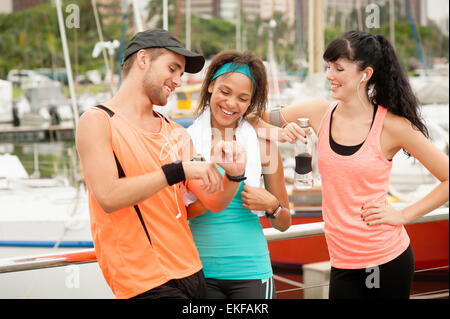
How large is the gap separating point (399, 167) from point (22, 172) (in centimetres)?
439

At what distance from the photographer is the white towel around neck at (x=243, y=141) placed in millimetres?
1865

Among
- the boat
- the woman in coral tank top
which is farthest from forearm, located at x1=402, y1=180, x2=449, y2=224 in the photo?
the boat

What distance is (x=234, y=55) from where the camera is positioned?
1.92 meters

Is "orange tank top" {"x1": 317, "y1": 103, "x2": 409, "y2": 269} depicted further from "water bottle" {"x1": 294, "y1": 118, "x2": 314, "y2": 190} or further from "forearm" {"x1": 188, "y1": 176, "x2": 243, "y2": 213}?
"forearm" {"x1": 188, "y1": 176, "x2": 243, "y2": 213}

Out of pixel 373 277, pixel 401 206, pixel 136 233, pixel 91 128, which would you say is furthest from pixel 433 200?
pixel 401 206

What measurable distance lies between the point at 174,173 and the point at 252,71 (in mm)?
617

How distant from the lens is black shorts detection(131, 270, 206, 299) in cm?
156

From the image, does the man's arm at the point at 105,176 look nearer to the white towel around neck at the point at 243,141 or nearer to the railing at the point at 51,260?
the white towel around neck at the point at 243,141

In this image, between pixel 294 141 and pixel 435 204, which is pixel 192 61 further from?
pixel 435 204

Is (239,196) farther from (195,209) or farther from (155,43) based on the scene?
(155,43)

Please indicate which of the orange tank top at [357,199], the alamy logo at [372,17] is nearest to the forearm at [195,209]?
the orange tank top at [357,199]

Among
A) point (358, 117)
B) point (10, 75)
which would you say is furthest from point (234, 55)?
point (10, 75)

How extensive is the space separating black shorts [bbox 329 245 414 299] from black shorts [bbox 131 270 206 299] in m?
0.60

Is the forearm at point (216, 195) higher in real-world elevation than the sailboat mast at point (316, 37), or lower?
lower
